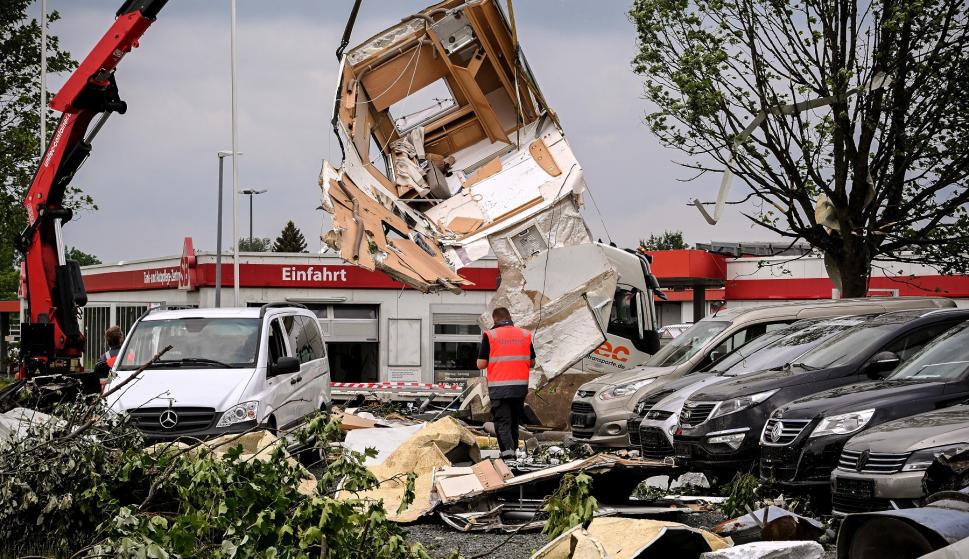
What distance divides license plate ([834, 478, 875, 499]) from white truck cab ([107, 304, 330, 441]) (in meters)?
5.67

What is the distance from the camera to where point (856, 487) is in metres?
7.59

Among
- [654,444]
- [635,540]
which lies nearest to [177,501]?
[635,540]

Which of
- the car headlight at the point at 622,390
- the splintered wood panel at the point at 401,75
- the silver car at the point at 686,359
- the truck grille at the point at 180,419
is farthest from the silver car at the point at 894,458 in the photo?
the splintered wood panel at the point at 401,75

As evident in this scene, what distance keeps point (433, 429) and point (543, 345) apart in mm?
4004

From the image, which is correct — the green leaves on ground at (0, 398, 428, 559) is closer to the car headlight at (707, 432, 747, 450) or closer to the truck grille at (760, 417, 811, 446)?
the truck grille at (760, 417, 811, 446)

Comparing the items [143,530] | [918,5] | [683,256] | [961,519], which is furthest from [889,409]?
[683,256]

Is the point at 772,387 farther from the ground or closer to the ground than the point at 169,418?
farther from the ground

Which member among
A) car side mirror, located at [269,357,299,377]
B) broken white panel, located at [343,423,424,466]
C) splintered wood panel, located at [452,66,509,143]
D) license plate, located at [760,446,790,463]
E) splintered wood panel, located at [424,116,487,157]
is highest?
splintered wood panel, located at [452,66,509,143]

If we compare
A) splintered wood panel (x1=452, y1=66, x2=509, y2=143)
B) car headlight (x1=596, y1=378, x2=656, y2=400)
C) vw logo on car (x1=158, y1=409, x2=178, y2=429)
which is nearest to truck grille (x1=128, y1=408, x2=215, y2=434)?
vw logo on car (x1=158, y1=409, x2=178, y2=429)

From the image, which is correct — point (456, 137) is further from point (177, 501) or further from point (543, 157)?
point (177, 501)

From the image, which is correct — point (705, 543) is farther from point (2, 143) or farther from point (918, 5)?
point (2, 143)

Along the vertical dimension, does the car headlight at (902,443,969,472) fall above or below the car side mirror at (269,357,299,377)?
below

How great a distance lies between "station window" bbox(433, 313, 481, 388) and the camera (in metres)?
31.4

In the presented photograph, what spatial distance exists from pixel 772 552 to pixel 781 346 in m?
5.86
